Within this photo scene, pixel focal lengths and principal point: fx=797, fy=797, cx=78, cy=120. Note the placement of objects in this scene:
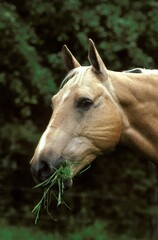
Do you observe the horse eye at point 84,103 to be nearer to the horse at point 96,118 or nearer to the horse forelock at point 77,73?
the horse at point 96,118

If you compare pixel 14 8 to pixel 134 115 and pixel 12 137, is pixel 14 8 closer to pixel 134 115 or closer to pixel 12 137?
pixel 12 137

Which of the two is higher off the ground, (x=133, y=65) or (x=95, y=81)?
(x=95, y=81)

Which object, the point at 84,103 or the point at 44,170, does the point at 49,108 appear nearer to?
the point at 84,103

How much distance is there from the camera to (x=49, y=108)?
33.8 feet

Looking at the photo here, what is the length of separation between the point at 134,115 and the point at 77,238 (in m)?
4.75

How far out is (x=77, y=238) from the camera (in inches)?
403

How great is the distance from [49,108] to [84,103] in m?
4.74

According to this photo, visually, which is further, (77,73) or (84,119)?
(77,73)

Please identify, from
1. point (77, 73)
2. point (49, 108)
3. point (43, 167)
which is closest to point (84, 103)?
point (77, 73)

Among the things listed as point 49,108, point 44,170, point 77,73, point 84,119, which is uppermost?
point 77,73

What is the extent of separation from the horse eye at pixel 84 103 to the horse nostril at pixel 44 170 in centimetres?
53

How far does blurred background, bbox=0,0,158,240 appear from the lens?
922cm

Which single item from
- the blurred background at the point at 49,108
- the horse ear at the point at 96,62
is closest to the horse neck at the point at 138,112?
the horse ear at the point at 96,62

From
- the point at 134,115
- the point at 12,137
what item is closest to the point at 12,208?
the point at 12,137
